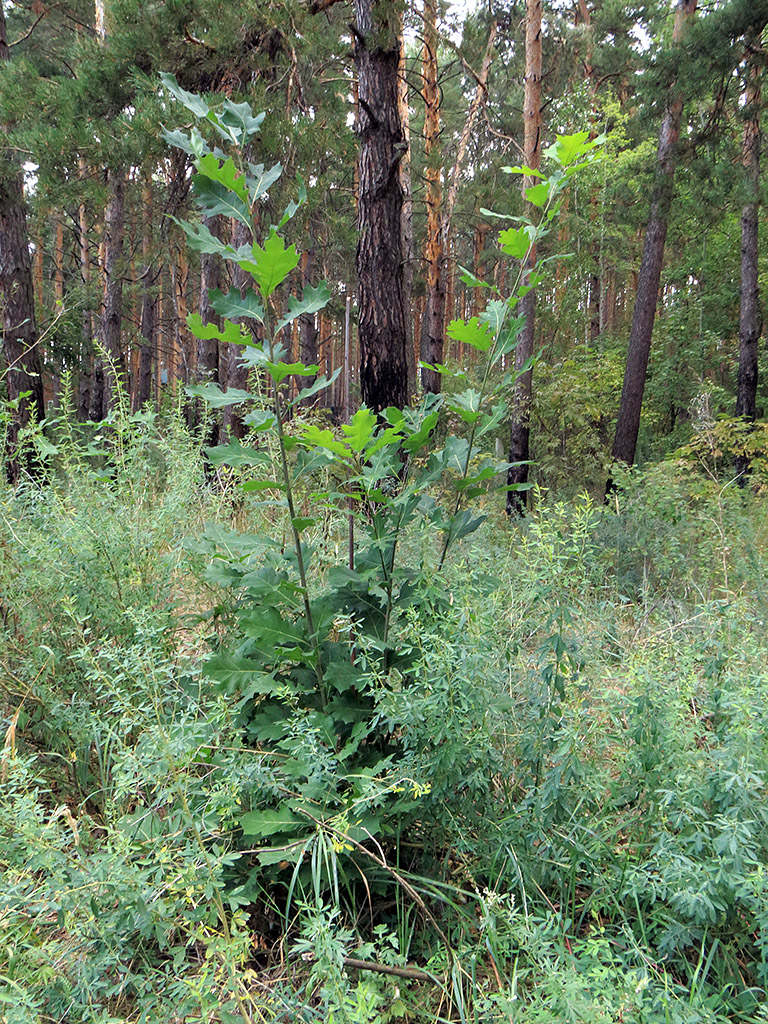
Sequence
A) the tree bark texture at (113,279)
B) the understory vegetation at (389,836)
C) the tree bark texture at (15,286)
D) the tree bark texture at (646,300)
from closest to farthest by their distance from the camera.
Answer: the understory vegetation at (389,836) < the tree bark texture at (15,286) < the tree bark texture at (646,300) < the tree bark texture at (113,279)

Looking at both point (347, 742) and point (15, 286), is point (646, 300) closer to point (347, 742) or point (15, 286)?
point (15, 286)

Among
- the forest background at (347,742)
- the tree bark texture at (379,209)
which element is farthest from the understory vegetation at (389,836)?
the tree bark texture at (379,209)

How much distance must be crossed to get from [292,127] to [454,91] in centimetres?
1744

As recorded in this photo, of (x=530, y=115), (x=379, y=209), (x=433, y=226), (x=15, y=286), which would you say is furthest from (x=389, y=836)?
(x=433, y=226)

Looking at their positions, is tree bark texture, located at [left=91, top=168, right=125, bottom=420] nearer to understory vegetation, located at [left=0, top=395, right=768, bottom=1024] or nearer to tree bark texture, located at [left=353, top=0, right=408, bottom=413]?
tree bark texture, located at [left=353, top=0, right=408, bottom=413]

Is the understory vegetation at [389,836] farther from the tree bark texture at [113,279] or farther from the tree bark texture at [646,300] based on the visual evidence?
the tree bark texture at [113,279]

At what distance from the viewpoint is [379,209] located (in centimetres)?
468

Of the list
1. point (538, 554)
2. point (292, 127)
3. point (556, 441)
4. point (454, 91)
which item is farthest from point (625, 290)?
point (538, 554)

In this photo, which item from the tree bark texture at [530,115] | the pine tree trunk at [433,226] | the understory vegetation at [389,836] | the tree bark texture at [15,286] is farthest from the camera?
the pine tree trunk at [433,226]

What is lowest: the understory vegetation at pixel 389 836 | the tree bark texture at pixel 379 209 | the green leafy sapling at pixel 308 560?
the understory vegetation at pixel 389 836

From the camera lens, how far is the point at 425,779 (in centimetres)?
142

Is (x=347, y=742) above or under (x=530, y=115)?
under

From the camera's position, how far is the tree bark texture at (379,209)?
4656mm

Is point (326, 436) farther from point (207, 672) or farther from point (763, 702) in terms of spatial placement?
point (763, 702)
